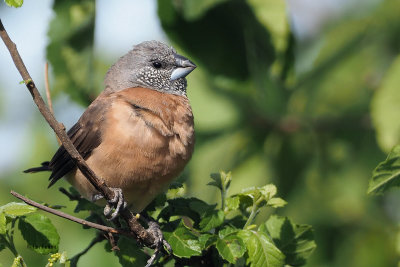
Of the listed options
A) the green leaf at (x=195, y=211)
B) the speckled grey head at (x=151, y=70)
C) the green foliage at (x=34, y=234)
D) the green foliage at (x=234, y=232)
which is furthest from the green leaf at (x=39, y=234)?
the speckled grey head at (x=151, y=70)

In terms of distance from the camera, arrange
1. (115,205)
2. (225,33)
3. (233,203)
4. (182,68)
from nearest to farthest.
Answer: (233,203), (115,205), (225,33), (182,68)

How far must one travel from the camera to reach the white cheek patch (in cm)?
482

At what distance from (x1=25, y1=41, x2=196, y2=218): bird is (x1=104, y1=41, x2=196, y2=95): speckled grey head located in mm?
61

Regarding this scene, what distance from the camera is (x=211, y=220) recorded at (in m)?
3.14

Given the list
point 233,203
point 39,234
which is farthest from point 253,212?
point 39,234

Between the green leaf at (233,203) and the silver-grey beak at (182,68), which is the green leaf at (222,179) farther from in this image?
the silver-grey beak at (182,68)

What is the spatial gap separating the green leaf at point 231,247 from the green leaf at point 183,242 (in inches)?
4.4

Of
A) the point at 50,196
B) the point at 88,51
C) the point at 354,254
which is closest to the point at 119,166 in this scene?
the point at 88,51

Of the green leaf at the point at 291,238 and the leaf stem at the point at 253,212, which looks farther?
the green leaf at the point at 291,238

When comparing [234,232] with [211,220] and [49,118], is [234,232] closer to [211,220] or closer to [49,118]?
[211,220]

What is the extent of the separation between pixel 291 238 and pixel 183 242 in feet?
2.02

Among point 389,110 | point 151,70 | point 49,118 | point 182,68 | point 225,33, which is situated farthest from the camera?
point 151,70

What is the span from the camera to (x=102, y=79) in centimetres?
505

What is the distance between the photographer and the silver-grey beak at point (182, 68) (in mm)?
4807
